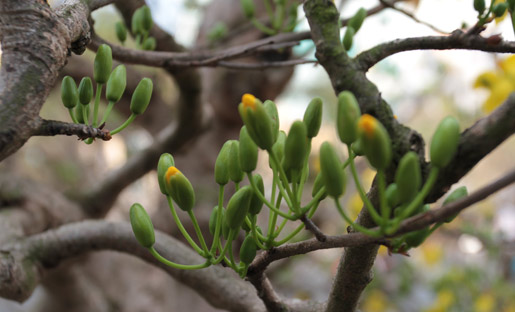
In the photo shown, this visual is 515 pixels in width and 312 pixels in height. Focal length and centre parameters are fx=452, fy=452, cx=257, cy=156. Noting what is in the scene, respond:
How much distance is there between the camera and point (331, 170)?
0.94 ft

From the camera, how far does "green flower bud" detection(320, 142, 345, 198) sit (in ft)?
0.93

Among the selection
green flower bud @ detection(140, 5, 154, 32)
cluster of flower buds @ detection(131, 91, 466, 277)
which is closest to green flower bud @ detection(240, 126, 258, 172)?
cluster of flower buds @ detection(131, 91, 466, 277)

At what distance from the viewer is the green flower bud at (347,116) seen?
0.92ft

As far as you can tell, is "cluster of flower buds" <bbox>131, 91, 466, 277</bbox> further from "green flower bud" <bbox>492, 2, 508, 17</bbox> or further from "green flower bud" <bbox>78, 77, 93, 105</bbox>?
"green flower bud" <bbox>492, 2, 508, 17</bbox>

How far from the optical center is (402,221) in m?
0.29

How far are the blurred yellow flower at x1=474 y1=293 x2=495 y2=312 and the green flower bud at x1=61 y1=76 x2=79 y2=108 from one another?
1.87 m

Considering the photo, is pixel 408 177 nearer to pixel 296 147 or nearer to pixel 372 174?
pixel 296 147

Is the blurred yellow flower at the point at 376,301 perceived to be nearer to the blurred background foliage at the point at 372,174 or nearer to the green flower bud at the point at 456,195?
the blurred background foliage at the point at 372,174

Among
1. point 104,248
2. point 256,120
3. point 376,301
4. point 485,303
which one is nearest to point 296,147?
point 256,120

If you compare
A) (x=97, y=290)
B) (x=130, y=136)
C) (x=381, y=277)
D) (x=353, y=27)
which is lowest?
Result: (x=97, y=290)

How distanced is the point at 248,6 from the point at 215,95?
0.81 m

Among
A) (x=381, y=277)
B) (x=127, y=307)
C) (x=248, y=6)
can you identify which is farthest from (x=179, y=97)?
(x=381, y=277)

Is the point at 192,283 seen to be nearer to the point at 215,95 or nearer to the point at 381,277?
the point at 215,95

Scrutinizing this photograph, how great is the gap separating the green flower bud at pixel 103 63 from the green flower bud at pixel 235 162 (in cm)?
15
